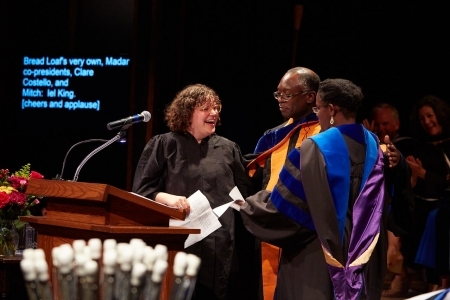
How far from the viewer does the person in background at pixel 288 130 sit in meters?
4.38

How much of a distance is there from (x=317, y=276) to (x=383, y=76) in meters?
3.81

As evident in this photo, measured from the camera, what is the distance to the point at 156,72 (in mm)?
6598

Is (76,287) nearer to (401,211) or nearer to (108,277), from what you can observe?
(108,277)

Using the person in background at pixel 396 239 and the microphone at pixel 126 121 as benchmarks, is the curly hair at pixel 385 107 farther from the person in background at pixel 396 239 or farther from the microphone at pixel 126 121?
the microphone at pixel 126 121

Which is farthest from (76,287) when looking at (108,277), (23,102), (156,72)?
(23,102)

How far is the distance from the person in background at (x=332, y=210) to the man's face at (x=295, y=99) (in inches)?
25.1

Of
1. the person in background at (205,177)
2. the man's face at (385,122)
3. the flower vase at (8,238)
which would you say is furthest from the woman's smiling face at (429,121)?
the flower vase at (8,238)

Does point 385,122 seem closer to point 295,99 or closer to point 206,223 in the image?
point 295,99

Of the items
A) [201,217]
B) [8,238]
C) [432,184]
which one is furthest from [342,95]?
[432,184]

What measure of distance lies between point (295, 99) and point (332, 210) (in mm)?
1049

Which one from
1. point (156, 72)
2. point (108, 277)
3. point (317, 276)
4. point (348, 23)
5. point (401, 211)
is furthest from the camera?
point (348, 23)

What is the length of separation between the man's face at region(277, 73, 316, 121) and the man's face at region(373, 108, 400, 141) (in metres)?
2.58

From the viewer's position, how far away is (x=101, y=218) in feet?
10.9

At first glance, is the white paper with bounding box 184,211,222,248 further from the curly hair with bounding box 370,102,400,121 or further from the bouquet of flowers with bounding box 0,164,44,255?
the curly hair with bounding box 370,102,400,121
